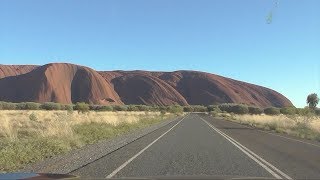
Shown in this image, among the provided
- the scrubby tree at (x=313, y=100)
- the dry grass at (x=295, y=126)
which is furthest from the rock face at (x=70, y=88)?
the dry grass at (x=295, y=126)

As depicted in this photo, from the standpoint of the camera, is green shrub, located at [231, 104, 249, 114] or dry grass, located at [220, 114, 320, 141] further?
green shrub, located at [231, 104, 249, 114]

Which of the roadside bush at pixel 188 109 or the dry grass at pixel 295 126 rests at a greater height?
the roadside bush at pixel 188 109

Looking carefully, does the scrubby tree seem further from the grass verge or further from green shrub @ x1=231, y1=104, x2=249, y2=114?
the grass verge

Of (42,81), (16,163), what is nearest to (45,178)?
(16,163)

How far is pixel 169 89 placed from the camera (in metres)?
197

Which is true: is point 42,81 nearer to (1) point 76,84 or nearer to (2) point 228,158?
(1) point 76,84

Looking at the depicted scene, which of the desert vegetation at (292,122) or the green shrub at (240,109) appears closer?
the desert vegetation at (292,122)

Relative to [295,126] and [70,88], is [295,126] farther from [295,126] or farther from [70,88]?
[70,88]

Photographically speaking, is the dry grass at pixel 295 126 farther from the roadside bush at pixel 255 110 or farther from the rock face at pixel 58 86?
the rock face at pixel 58 86

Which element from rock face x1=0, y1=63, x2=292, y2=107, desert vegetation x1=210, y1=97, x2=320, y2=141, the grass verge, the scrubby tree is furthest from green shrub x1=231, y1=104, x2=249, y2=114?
the grass verge

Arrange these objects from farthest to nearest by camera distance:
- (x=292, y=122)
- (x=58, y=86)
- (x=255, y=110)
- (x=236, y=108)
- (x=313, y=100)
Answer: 1. (x=236, y=108)
2. (x=255, y=110)
3. (x=58, y=86)
4. (x=313, y=100)
5. (x=292, y=122)

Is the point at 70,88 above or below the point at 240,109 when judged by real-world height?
above

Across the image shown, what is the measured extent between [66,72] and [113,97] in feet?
62.0

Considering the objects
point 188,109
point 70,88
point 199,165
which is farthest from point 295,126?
point 188,109
